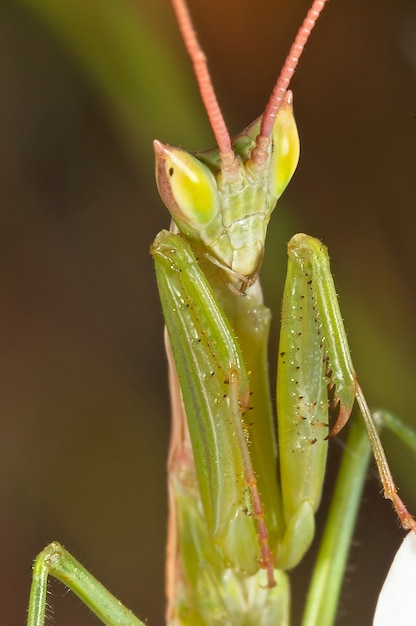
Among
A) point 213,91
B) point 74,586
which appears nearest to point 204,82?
point 213,91

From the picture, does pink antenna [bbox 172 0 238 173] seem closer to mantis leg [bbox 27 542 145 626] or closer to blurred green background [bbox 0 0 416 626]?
blurred green background [bbox 0 0 416 626]

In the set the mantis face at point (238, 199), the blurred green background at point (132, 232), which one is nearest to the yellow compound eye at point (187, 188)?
the mantis face at point (238, 199)

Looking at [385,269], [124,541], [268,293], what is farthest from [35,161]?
[124,541]

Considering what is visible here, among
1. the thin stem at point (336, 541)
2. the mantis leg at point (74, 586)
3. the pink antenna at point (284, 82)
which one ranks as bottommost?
the thin stem at point (336, 541)

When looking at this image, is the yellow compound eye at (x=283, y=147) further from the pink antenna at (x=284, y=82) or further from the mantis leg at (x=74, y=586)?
the mantis leg at (x=74, y=586)

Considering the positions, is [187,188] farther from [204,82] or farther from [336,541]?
[336,541]

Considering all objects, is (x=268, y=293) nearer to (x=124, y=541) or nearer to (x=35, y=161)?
(x=35, y=161)
